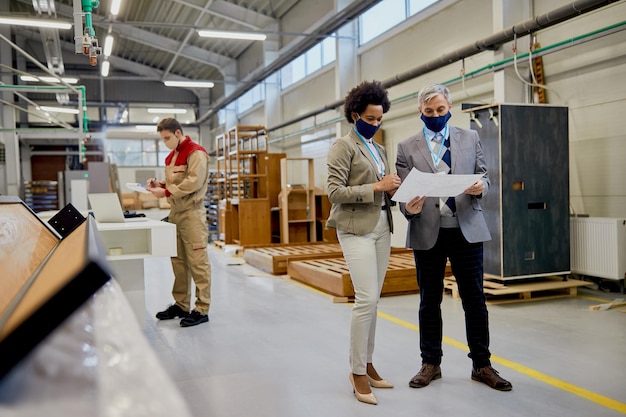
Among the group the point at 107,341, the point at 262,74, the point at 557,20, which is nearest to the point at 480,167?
the point at 107,341

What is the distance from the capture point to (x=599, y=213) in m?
6.41

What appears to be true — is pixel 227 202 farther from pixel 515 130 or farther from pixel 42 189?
pixel 42 189

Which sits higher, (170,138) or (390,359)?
(170,138)

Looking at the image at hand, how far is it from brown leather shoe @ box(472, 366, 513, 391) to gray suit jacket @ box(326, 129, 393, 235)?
104 cm

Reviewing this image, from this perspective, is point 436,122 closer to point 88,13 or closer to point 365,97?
point 365,97

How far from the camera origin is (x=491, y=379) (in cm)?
312

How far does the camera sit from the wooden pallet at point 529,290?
5.60m

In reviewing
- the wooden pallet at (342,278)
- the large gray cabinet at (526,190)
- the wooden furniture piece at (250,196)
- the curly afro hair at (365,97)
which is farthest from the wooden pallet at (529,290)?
the wooden furniture piece at (250,196)

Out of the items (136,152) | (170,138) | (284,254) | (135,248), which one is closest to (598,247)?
(284,254)

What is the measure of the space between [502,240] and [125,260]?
3.78 meters

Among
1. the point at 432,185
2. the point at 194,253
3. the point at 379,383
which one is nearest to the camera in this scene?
the point at 432,185

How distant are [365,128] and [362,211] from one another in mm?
487

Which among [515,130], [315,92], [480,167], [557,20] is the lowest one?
[480,167]

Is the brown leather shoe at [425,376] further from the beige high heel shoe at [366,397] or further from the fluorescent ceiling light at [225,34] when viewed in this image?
the fluorescent ceiling light at [225,34]
